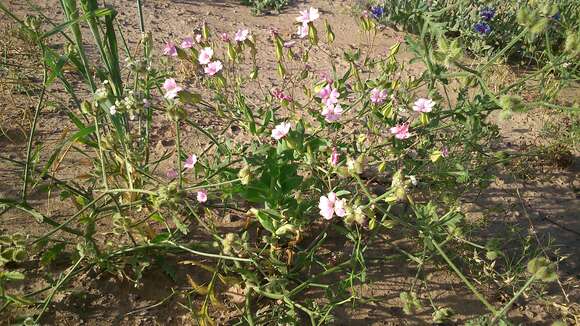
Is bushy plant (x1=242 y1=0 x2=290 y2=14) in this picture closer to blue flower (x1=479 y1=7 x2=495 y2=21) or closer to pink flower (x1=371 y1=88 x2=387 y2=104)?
blue flower (x1=479 y1=7 x2=495 y2=21)

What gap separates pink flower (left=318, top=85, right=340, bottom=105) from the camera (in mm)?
1637

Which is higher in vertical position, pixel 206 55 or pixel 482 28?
pixel 206 55

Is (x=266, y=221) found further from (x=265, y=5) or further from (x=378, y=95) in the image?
(x=265, y=5)

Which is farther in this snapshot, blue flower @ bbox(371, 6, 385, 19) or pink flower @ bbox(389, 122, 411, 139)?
blue flower @ bbox(371, 6, 385, 19)

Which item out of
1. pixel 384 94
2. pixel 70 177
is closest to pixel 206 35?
pixel 384 94

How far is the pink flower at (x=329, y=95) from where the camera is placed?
1.64m

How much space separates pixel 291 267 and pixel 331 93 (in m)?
0.63

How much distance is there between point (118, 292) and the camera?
1.64 metres

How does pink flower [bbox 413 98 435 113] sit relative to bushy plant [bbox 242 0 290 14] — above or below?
above

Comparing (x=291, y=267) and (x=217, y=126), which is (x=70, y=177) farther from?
(x=291, y=267)

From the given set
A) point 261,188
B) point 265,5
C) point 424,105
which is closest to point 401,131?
point 424,105

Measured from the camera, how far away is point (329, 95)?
166cm

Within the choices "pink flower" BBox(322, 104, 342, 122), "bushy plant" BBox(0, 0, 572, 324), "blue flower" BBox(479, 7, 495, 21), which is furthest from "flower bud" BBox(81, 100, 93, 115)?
"blue flower" BBox(479, 7, 495, 21)

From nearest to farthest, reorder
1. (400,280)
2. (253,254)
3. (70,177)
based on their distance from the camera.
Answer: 1. (253,254)
2. (400,280)
3. (70,177)
